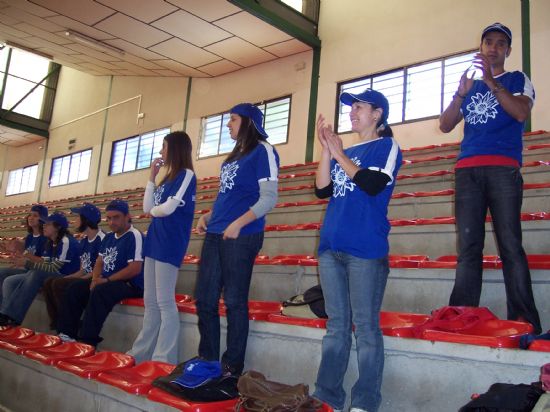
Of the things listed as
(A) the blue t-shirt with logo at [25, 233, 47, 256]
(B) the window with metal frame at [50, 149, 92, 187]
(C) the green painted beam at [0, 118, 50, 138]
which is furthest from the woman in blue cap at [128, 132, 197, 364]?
(C) the green painted beam at [0, 118, 50, 138]

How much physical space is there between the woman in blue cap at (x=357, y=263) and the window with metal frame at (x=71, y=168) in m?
11.8

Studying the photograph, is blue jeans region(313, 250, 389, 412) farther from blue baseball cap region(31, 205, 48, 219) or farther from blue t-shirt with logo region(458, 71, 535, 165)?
blue baseball cap region(31, 205, 48, 219)

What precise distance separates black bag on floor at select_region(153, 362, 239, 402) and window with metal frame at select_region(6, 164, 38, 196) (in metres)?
14.5

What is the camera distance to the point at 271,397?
1.52 m

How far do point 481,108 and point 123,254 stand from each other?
234cm

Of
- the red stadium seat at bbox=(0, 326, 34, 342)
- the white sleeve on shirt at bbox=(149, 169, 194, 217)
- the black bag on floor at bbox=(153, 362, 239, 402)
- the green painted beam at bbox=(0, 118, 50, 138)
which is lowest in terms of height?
the red stadium seat at bbox=(0, 326, 34, 342)

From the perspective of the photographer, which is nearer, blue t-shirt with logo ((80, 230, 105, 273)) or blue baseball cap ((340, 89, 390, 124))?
blue baseball cap ((340, 89, 390, 124))

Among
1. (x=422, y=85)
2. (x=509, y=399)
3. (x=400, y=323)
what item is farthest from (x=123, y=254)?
(x=422, y=85)

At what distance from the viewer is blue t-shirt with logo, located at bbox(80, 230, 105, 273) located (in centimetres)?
373

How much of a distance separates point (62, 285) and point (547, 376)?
3.05 m

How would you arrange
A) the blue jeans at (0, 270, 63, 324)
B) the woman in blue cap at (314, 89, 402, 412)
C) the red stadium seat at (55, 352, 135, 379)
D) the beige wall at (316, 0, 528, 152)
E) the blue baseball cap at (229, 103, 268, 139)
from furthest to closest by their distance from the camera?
the beige wall at (316, 0, 528, 152), the blue jeans at (0, 270, 63, 324), the blue baseball cap at (229, 103, 268, 139), the red stadium seat at (55, 352, 135, 379), the woman in blue cap at (314, 89, 402, 412)

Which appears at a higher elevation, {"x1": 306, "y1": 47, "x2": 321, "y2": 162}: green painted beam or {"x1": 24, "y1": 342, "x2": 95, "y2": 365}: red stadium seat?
{"x1": 306, "y1": 47, "x2": 321, "y2": 162}: green painted beam

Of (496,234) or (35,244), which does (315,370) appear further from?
(35,244)

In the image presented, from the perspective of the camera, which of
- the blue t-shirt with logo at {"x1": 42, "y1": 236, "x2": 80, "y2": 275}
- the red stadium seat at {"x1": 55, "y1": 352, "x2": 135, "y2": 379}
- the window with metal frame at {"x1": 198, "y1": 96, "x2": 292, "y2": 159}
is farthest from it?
the window with metal frame at {"x1": 198, "y1": 96, "x2": 292, "y2": 159}
